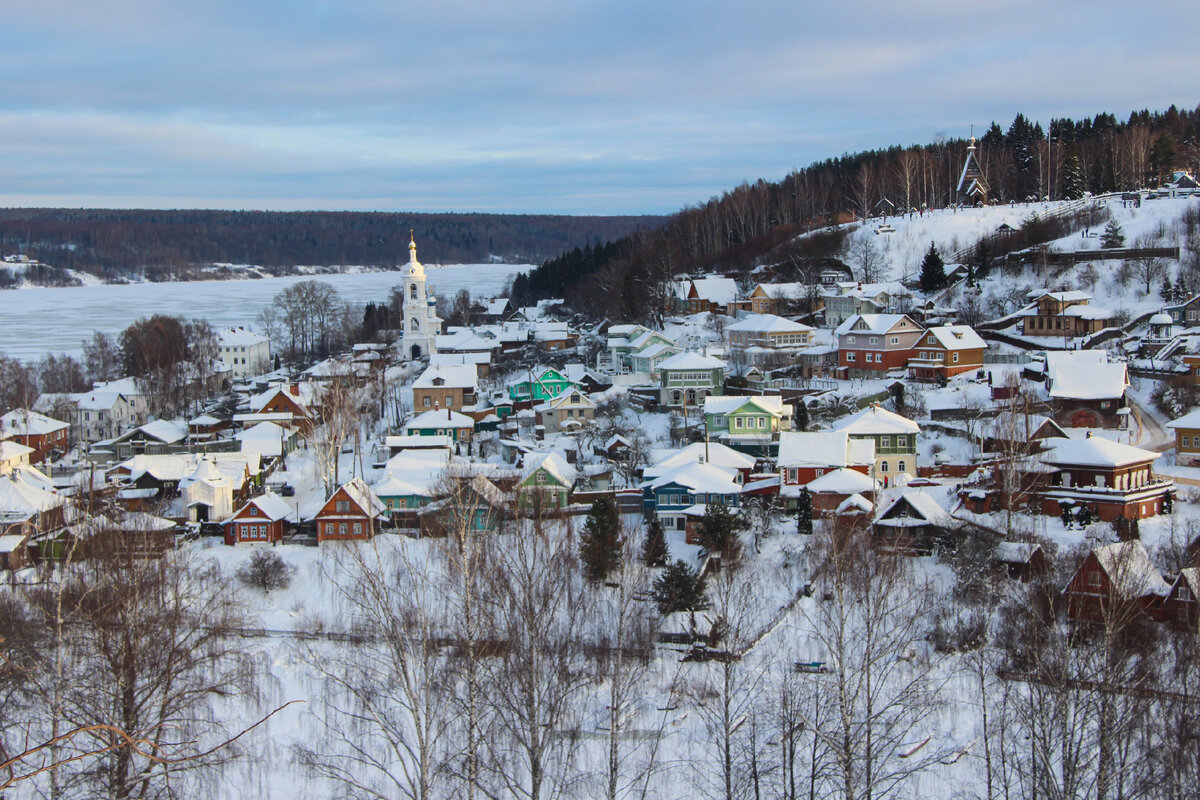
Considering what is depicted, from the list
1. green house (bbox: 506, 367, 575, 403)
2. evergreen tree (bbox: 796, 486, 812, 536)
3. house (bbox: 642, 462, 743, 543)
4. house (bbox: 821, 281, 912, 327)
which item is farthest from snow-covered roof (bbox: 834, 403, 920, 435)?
house (bbox: 821, 281, 912, 327)

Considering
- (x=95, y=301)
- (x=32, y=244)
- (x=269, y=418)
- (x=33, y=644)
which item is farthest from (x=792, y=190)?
(x=32, y=244)

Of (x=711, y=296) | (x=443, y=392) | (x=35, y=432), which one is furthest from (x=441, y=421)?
(x=711, y=296)

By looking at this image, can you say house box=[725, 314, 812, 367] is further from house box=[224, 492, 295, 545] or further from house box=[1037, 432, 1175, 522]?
house box=[224, 492, 295, 545]

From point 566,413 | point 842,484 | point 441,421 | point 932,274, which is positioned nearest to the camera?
point 842,484

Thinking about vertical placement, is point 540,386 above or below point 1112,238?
below

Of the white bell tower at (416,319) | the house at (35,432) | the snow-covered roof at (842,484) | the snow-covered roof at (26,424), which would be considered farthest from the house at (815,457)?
the white bell tower at (416,319)

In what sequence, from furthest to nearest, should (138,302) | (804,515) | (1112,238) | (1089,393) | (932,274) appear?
(138,302) → (932,274) → (1112,238) → (1089,393) → (804,515)

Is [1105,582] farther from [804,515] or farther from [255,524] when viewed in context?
[255,524]
